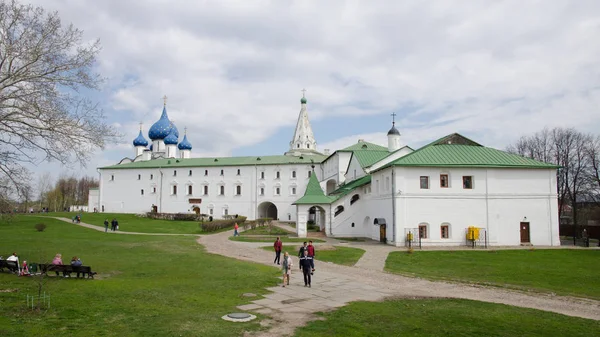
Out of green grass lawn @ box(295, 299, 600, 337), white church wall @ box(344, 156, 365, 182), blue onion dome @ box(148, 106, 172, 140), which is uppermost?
blue onion dome @ box(148, 106, 172, 140)

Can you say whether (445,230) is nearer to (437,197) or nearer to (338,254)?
(437,197)

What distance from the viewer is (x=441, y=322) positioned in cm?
943

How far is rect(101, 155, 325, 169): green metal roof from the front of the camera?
60.5 m

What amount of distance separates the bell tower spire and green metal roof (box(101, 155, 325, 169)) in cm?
869

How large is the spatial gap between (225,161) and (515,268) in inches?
1915

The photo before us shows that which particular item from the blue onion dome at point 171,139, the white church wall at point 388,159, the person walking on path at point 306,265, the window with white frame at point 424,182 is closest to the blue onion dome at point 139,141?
the blue onion dome at point 171,139

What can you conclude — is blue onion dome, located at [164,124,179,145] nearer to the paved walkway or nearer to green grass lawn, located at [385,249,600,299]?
green grass lawn, located at [385,249,600,299]

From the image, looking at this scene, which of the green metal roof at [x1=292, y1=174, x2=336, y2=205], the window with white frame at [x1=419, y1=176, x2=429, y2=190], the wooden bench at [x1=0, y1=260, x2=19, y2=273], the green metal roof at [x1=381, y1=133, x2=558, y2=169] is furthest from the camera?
the green metal roof at [x1=292, y1=174, x2=336, y2=205]

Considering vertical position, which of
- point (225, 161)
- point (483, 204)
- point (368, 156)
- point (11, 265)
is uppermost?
point (225, 161)

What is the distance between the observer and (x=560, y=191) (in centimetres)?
4106

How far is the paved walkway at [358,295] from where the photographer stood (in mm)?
10359

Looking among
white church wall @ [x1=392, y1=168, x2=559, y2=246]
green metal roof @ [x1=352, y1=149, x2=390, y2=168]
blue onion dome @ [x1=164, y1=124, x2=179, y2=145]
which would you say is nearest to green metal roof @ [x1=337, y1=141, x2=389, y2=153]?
green metal roof @ [x1=352, y1=149, x2=390, y2=168]

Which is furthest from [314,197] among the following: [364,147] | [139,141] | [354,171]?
[139,141]

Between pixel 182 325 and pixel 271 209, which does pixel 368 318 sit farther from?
pixel 271 209
